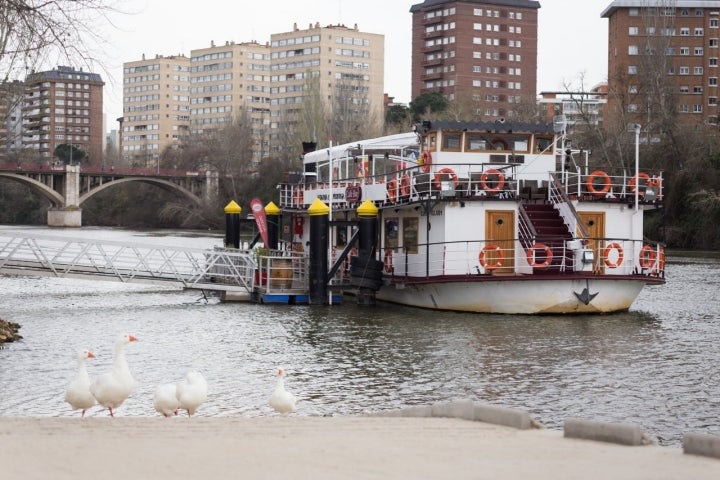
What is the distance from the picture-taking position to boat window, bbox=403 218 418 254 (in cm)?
2947

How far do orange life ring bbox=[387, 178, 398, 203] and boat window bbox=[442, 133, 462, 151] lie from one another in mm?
1699

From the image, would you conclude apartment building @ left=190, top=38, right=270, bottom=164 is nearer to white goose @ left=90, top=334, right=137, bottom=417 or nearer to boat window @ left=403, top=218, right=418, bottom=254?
boat window @ left=403, top=218, right=418, bottom=254

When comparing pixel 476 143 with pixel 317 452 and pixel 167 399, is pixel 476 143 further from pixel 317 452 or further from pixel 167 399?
pixel 317 452

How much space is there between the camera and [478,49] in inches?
5551

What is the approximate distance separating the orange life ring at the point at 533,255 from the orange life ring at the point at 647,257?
8.92 feet

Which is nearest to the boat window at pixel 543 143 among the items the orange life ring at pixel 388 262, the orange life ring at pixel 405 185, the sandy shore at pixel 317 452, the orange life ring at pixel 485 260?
the orange life ring at pixel 405 185

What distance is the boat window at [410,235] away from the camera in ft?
96.7

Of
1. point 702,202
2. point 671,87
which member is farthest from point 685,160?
point 671,87

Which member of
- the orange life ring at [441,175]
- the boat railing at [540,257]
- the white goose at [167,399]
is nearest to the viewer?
the white goose at [167,399]

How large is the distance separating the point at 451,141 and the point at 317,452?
2129 centimetres

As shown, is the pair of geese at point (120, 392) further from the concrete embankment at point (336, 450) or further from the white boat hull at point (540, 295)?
the white boat hull at point (540, 295)

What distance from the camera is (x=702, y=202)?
6194 cm

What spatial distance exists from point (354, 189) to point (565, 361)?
13.8 metres

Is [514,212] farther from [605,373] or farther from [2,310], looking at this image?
[2,310]
